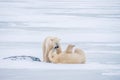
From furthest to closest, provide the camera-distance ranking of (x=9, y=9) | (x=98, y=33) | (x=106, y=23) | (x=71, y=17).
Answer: (x=9, y=9)
(x=71, y=17)
(x=106, y=23)
(x=98, y=33)

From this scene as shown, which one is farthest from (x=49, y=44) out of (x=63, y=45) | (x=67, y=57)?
(x=63, y=45)

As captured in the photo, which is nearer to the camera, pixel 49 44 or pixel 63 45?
pixel 49 44

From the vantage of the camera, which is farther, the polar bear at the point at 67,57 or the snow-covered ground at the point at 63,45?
the polar bear at the point at 67,57

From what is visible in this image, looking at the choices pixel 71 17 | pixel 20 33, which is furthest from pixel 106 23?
pixel 20 33

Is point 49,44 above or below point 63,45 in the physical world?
above

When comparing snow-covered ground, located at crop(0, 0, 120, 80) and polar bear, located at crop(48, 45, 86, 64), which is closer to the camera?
snow-covered ground, located at crop(0, 0, 120, 80)

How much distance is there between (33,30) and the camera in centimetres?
623

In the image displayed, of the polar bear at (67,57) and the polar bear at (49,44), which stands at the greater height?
the polar bear at (49,44)

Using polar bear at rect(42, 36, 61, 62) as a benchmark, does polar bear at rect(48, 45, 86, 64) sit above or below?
below

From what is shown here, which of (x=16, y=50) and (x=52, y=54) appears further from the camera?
(x=16, y=50)

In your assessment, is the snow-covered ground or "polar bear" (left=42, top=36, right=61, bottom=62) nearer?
the snow-covered ground

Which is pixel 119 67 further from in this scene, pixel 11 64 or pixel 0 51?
pixel 0 51

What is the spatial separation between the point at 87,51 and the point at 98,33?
1.46 meters

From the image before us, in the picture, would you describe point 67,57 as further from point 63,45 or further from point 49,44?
point 63,45
